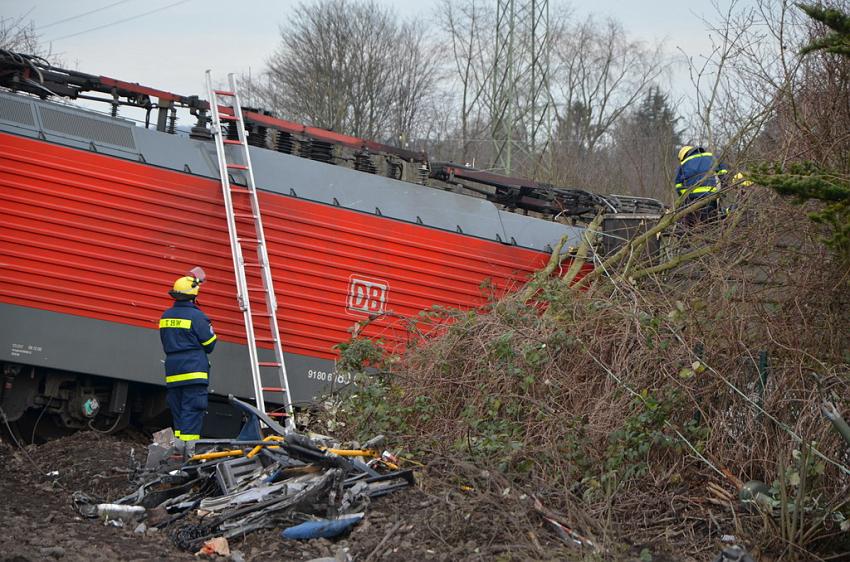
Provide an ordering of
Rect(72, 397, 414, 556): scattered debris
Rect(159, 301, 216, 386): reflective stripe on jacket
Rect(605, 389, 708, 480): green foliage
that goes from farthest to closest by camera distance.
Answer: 1. Rect(159, 301, 216, 386): reflective stripe on jacket
2. Rect(605, 389, 708, 480): green foliage
3. Rect(72, 397, 414, 556): scattered debris

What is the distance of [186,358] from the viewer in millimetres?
8633

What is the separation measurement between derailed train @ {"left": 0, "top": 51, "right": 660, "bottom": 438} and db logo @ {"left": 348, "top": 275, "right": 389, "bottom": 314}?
0.06 feet

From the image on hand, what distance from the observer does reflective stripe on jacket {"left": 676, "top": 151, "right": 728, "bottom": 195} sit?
9227 millimetres

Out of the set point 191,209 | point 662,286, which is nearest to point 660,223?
point 662,286

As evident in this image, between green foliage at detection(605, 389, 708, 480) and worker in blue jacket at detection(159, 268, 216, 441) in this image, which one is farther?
worker in blue jacket at detection(159, 268, 216, 441)

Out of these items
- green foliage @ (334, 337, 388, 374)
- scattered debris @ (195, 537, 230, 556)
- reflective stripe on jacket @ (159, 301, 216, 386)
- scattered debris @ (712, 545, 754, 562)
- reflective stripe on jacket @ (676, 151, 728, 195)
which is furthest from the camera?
reflective stripe on jacket @ (676, 151, 728, 195)

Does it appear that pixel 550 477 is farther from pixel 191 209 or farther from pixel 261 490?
pixel 191 209

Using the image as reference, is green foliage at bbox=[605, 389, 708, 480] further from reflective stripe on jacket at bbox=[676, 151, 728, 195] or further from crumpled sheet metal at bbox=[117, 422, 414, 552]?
reflective stripe on jacket at bbox=[676, 151, 728, 195]

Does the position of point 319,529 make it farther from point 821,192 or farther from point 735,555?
point 821,192

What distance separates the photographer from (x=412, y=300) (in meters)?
10.3

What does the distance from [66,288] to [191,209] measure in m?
1.43

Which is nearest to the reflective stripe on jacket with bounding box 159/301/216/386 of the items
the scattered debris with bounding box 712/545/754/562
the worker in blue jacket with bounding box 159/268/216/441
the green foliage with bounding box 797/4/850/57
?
the worker in blue jacket with bounding box 159/268/216/441

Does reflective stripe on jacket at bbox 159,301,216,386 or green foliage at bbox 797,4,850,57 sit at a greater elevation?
green foliage at bbox 797,4,850,57

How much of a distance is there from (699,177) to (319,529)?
565cm
